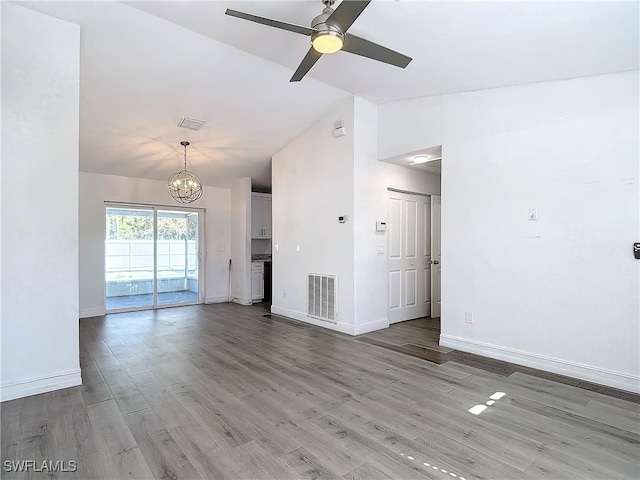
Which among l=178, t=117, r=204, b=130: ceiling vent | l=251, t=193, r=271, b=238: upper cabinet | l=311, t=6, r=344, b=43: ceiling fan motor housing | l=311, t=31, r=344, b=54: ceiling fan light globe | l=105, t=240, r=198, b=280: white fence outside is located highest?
l=178, t=117, r=204, b=130: ceiling vent

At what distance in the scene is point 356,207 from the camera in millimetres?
4652

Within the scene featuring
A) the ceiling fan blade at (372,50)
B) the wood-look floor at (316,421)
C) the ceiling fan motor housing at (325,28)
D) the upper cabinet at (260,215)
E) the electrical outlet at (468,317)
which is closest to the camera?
the wood-look floor at (316,421)

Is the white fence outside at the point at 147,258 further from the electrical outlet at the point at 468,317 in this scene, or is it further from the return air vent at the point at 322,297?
the electrical outlet at the point at 468,317

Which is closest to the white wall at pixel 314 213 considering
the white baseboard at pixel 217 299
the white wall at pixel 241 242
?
the white wall at pixel 241 242

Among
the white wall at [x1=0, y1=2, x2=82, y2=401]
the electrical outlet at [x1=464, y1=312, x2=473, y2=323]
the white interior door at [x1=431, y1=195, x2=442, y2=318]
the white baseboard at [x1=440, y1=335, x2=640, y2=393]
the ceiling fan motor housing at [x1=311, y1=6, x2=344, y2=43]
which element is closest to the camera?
the ceiling fan motor housing at [x1=311, y1=6, x2=344, y2=43]

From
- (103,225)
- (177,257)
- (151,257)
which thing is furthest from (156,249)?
(103,225)

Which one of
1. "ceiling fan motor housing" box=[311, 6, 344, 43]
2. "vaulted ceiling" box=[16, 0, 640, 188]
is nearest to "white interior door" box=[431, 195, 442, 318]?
"vaulted ceiling" box=[16, 0, 640, 188]

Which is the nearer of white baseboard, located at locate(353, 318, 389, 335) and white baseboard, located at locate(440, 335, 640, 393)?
white baseboard, located at locate(440, 335, 640, 393)

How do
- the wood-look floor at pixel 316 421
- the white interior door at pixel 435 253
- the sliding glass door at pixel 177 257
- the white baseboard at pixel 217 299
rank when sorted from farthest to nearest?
the white baseboard at pixel 217 299
the sliding glass door at pixel 177 257
the white interior door at pixel 435 253
the wood-look floor at pixel 316 421

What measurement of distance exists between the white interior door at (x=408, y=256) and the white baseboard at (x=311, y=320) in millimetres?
851

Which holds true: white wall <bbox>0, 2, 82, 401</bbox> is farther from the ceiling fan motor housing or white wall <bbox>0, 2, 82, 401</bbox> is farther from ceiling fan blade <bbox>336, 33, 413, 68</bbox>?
ceiling fan blade <bbox>336, 33, 413, 68</bbox>

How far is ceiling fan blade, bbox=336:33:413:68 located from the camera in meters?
2.49

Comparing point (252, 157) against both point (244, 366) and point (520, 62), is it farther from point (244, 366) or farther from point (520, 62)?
point (520, 62)

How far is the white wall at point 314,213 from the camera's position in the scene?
475 centimetres
